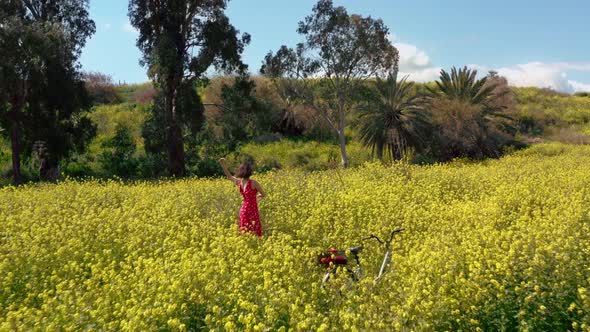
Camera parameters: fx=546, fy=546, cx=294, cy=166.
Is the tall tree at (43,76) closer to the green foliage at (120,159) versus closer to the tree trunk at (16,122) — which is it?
the tree trunk at (16,122)

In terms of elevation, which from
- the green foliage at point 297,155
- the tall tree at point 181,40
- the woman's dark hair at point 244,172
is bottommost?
the green foliage at point 297,155

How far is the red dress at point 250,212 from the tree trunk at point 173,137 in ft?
38.3

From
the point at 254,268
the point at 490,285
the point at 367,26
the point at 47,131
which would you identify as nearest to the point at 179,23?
the point at 47,131

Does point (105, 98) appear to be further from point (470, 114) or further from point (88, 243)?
point (88, 243)

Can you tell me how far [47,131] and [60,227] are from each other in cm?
1085

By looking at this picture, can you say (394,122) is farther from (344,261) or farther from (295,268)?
(295,268)

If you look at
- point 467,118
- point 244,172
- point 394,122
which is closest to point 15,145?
point 244,172

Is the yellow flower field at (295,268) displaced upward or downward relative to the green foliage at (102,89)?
downward

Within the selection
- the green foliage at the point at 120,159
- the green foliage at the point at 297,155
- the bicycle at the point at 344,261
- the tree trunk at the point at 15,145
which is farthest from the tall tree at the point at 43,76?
the bicycle at the point at 344,261

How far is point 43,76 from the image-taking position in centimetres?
1658

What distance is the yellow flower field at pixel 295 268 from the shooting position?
4449 millimetres

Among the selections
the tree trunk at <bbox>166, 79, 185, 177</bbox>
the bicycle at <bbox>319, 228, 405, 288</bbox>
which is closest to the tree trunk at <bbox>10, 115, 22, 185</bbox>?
the tree trunk at <bbox>166, 79, 185, 177</bbox>

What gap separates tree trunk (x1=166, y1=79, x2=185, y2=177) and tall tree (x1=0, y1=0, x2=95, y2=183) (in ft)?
9.35

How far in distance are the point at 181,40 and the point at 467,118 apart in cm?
1183
